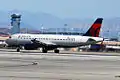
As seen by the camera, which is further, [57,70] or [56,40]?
[56,40]

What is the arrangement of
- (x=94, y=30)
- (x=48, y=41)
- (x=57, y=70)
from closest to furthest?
(x=57, y=70) → (x=48, y=41) → (x=94, y=30)

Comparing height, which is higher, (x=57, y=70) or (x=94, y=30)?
(x=94, y=30)

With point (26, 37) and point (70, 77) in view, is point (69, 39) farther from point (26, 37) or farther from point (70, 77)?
point (70, 77)

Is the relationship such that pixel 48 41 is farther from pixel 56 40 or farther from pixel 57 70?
pixel 57 70

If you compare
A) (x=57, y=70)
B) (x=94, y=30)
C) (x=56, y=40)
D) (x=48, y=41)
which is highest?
(x=94, y=30)

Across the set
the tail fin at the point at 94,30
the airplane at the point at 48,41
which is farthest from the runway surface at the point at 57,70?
the tail fin at the point at 94,30

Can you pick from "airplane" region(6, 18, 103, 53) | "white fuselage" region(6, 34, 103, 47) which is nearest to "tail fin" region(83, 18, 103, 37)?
"airplane" region(6, 18, 103, 53)

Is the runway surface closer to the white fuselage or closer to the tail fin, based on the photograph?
the white fuselage

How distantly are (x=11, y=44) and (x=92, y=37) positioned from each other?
14.7 m

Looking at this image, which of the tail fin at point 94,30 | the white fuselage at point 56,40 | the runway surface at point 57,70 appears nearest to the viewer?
the runway surface at point 57,70

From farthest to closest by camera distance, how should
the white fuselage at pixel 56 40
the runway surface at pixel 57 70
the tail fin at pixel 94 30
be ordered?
the tail fin at pixel 94 30 → the white fuselage at pixel 56 40 → the runway surface at pixel 57 70

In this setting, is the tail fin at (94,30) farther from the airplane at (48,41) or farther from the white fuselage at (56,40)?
the white fuselage at (56,40)

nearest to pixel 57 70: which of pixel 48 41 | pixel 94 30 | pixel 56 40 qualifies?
pixel 56 40

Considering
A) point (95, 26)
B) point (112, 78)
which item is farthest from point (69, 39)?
point (112, 78)
